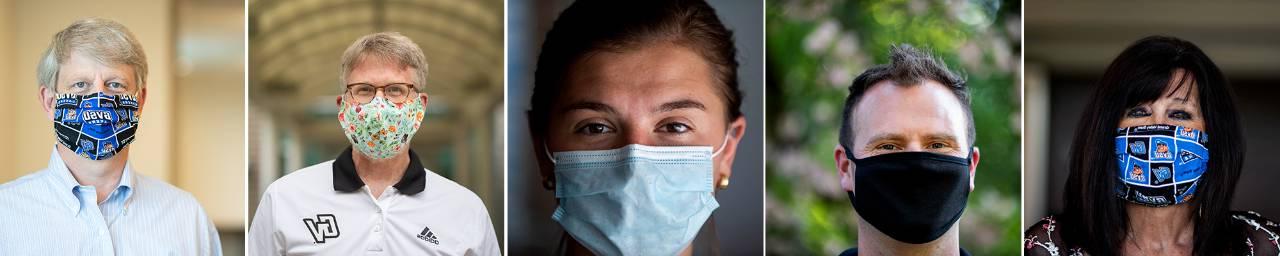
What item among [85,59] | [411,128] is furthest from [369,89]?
[85,59]

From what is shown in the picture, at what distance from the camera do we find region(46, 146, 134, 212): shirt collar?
5.50m

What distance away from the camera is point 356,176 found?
225 inches

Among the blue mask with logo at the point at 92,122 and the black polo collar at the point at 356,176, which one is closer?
the blue mask with logo at the point at 92,122

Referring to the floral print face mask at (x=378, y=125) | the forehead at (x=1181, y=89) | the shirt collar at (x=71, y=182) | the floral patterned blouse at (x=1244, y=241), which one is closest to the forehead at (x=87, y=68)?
the shirt collar at (x=71, y=182)

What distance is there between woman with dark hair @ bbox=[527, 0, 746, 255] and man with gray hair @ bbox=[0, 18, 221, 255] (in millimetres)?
1669

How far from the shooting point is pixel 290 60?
19.1ft

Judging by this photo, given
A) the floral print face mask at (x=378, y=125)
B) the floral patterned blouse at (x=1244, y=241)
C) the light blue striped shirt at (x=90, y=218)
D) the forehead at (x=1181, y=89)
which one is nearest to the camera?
the light blue striped shirt at (x=90, y=218)

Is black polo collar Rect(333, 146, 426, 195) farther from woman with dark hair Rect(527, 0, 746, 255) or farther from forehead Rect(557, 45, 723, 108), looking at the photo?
forehead Rect(557, 45, 723, 108)

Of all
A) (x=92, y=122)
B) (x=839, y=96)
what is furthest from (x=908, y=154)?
(x=92, y=122)

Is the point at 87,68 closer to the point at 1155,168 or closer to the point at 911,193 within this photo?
the point at 911,193

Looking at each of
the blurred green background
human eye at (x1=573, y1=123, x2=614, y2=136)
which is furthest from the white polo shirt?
the blurred green background

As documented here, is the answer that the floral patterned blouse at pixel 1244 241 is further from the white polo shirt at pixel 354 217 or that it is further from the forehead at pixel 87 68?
the forehead at pixel 87 68

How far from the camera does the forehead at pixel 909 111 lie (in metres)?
5.80

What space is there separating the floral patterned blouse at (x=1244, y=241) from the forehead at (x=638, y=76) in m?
1.67
